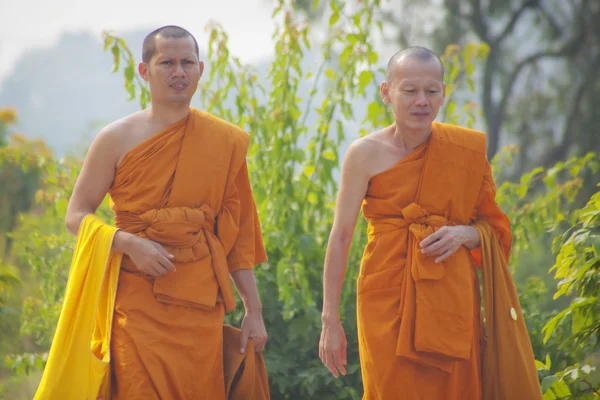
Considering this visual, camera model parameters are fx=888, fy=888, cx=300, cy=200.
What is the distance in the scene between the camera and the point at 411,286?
12.2 ft

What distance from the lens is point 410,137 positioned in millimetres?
3875

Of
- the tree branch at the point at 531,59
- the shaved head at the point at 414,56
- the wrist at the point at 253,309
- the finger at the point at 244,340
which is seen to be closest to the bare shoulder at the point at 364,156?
the shaved head at the point at 414,56

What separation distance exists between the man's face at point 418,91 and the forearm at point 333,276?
1.95ft

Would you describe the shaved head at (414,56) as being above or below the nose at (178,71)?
above

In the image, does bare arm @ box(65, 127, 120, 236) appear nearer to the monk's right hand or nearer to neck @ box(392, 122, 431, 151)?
the monk's right hand

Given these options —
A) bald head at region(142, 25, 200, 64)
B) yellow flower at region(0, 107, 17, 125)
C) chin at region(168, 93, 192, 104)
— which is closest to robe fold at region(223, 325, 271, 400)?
chin at region(168, 93, 192, 104)

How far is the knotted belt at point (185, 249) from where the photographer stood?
3.68 metres

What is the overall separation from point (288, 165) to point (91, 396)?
2.44 metres

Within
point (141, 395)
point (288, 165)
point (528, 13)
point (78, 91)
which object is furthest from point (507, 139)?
point (78, 91)

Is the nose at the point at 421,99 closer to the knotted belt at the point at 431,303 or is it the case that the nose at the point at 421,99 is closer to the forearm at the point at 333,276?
the knotted belt at the point at 431,303

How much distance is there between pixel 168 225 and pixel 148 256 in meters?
0.16

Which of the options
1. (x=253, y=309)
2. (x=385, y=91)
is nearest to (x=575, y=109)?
(x=385, y=91)

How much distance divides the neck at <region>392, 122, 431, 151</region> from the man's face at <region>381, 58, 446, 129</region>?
0.27ft

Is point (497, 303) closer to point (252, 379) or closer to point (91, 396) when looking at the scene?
point (252, 379)
